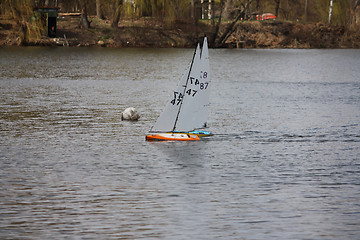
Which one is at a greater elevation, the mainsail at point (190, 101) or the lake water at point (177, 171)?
the mainsail at point (190, 101)

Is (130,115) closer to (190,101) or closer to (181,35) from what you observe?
(190,101)

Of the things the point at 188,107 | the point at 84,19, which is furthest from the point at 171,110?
the point at 84,19

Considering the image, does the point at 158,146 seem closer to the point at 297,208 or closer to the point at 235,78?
the point at 297,208

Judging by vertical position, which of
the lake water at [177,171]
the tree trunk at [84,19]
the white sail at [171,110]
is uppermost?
the tree trunk at [84,19]

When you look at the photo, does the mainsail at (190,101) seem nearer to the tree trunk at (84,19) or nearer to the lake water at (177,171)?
the lake water at (177,171)

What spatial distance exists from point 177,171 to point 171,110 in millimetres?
6315

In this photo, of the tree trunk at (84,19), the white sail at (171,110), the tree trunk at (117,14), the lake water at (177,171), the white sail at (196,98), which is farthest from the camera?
the tree trunk at (84,19)

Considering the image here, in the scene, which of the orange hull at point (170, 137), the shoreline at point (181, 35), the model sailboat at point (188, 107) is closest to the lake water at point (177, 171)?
the orange hull at point (170, 137)

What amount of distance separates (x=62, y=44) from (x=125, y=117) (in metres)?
108

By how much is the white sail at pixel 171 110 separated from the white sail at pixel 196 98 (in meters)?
0.28

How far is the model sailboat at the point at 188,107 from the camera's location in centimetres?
3000

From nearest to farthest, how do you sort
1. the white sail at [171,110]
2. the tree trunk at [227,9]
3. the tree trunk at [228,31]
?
the white sail at [171,110], the tree trunk at [228,31], the tree trunk at [227,9]

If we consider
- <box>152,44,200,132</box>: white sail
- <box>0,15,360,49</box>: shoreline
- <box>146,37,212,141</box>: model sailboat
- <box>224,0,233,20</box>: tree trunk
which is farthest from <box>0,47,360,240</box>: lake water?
<box>224,0,233,20</box>: tree trunk

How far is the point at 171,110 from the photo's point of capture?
3130 centimetres
